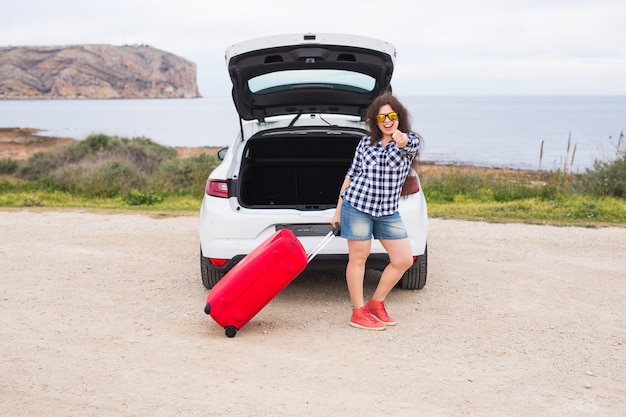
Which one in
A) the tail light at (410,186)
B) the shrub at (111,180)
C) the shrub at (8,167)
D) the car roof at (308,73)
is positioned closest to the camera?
the car roof at (308,73)

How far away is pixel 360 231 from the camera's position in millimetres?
4887

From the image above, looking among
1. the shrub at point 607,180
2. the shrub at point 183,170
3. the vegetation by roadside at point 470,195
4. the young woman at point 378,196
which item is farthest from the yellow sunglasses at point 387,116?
the shrub at point 183,170

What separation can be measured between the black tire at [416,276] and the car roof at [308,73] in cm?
140

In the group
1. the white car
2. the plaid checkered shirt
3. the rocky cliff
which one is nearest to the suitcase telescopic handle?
the white car

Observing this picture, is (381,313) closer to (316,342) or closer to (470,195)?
(316,342)

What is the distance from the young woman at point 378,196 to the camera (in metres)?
4.75

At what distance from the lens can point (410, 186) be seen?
5.62 metres

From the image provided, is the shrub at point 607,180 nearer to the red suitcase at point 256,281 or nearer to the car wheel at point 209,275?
the car wheel at point 209,275

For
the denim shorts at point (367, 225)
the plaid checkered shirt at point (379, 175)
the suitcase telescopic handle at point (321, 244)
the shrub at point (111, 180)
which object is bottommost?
the shrub at point (111, 180)

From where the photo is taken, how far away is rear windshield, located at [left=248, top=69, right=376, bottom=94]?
5852 mm

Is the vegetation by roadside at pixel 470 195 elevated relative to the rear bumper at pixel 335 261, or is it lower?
lower

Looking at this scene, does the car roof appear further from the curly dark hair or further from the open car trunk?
the curly dark hair

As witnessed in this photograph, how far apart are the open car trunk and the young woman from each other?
1.79m

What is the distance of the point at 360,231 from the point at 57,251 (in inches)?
172
